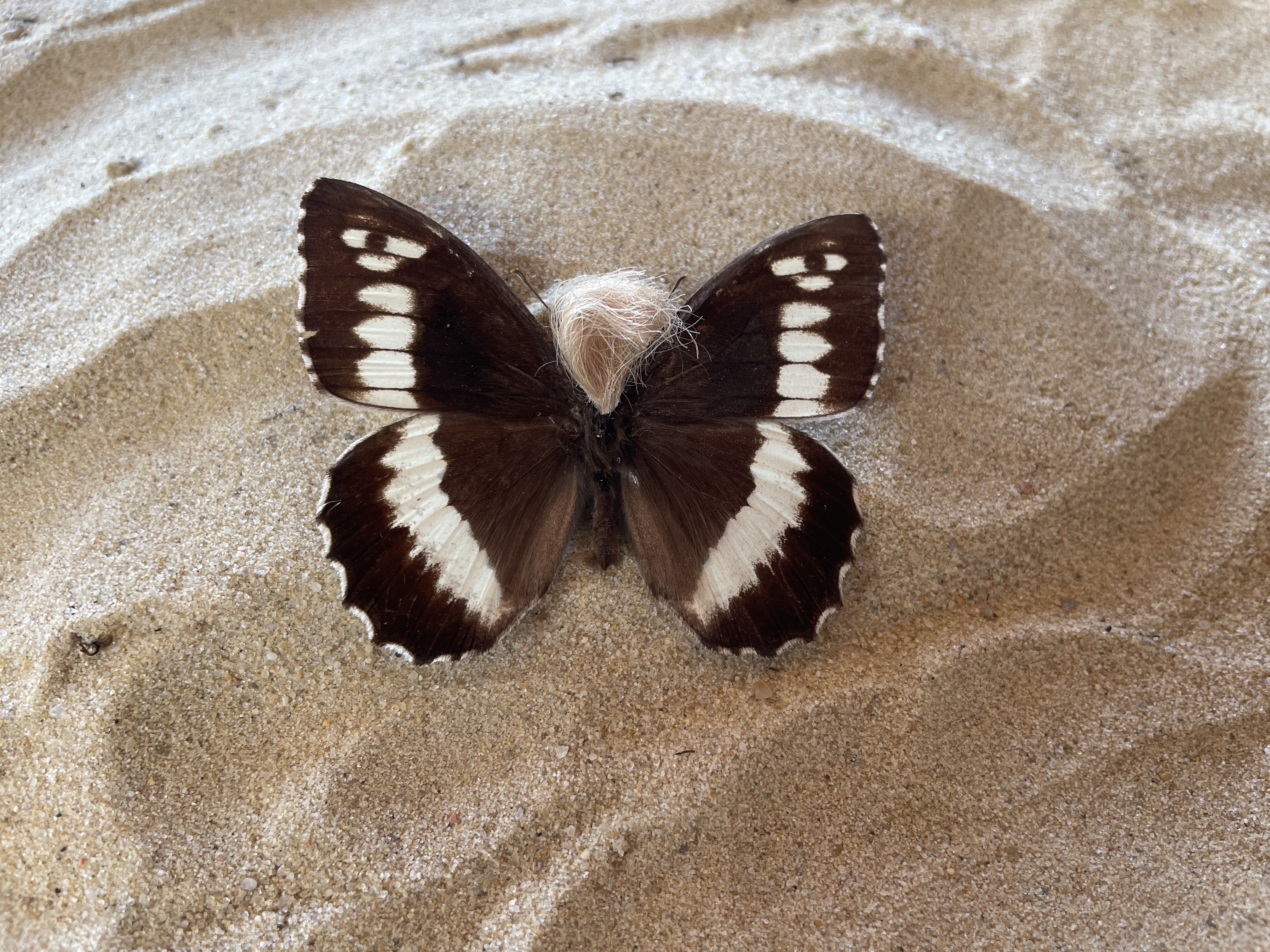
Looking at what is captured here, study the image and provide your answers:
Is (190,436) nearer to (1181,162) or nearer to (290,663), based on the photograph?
(290,663)

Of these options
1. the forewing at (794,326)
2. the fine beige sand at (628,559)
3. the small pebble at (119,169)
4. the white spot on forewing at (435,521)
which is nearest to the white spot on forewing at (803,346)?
the forewing at (794,326)

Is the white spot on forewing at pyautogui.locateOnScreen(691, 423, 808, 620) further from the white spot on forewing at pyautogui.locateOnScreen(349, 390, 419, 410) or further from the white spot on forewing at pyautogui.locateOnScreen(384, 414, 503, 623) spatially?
the white spot on forewing at pyautogui.locateOnScreen(349, 390, 419, 410)

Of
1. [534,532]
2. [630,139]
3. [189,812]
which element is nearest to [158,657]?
[189,812]

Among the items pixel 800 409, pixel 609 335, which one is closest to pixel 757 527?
pixel 800 409

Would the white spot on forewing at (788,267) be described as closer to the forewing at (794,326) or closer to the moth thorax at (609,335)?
the forewing at (794,326)

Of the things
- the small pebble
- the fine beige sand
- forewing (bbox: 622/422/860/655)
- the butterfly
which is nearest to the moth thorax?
the butterfly

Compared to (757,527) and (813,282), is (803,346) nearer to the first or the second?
(813,282)
